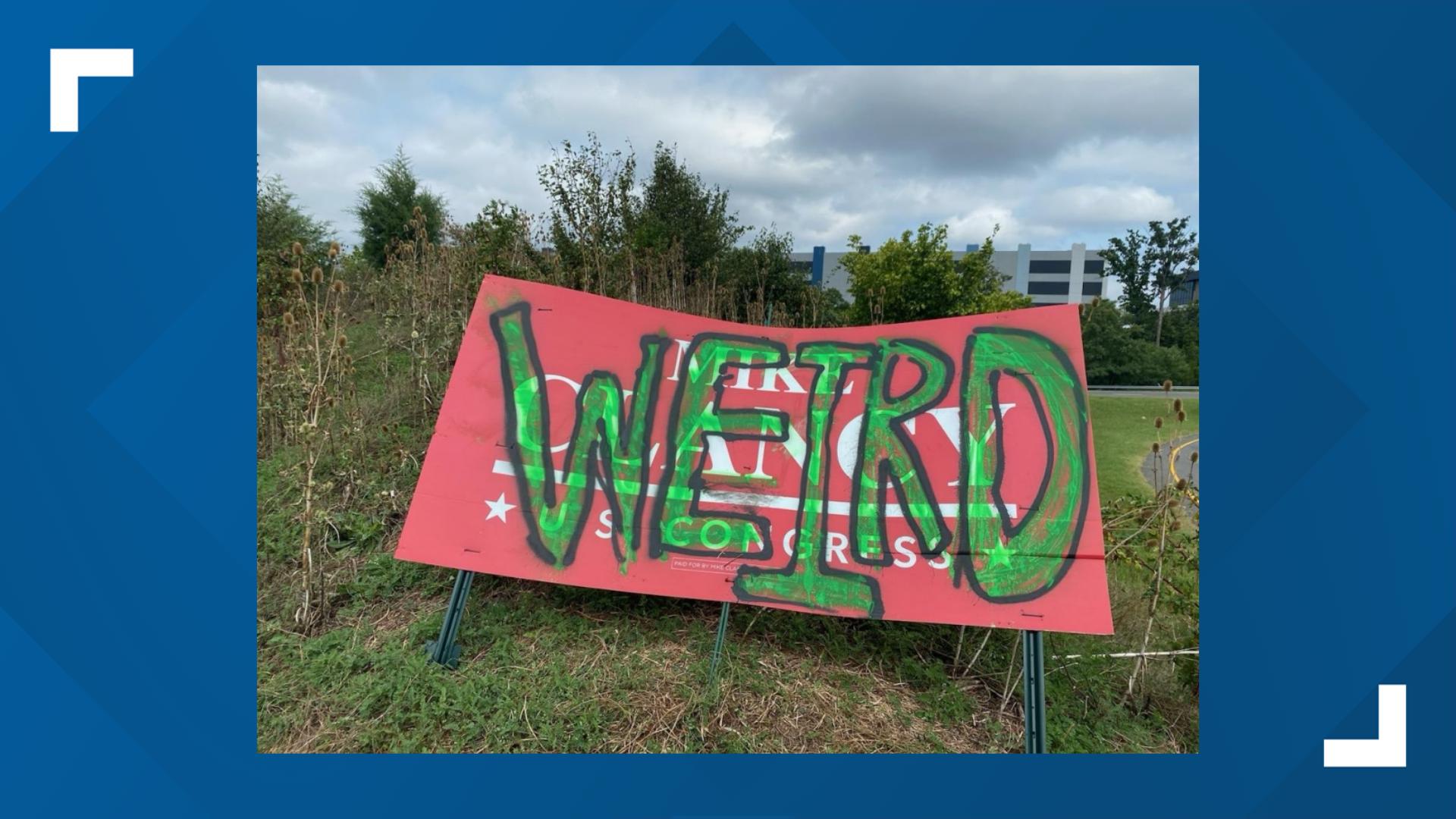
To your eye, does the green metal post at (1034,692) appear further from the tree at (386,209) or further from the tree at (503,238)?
the tree at (386,209)

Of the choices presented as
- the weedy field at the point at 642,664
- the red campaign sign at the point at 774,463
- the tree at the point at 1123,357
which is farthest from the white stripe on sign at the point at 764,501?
the tree at the point at 1123,357

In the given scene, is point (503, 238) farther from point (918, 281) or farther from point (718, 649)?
point (918, 281)

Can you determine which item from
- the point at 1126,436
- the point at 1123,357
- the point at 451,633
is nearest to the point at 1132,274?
the point at 1123,357

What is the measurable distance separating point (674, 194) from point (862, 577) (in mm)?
7267

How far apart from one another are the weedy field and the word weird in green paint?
46 cm

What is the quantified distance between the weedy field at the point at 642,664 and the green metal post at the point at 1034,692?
0.17 metres

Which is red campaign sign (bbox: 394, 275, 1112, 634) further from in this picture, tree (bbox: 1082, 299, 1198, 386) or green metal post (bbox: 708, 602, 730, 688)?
tree (bbox: 1082, 299, 1198, 386)

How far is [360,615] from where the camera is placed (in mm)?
3061

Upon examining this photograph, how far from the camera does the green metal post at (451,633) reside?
9.09ft

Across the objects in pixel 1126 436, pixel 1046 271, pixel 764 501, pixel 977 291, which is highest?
pixel 1046 271

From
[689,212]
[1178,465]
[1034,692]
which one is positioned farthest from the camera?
[689,212]

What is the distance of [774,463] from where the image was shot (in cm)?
294

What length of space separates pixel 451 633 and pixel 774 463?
1.78 metres

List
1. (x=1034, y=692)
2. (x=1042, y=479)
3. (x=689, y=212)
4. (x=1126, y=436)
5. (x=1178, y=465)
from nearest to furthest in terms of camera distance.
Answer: (x=1034, y=692)
(x=1042, y=479)
(x=1178, y=465)
(x=1126, y=436)
(x=689, y=212)
